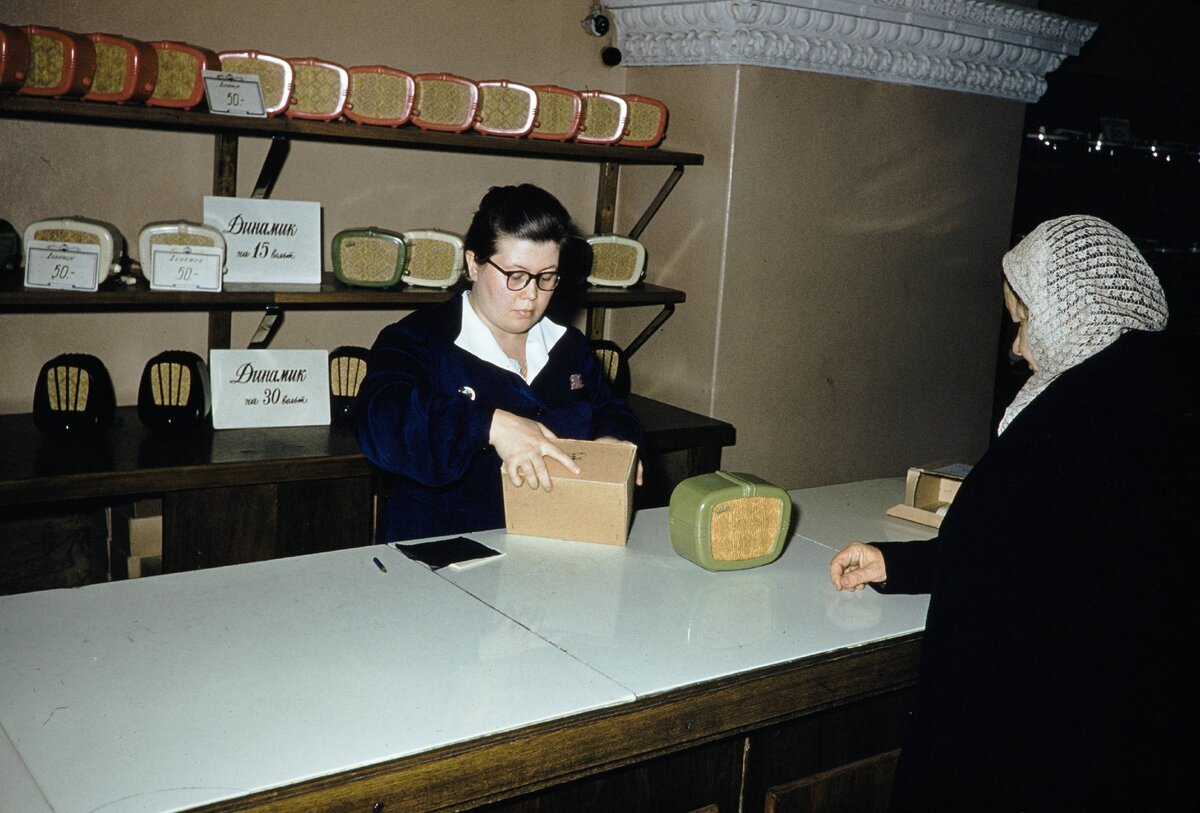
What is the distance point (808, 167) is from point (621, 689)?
2229 mm

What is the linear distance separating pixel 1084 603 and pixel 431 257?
6.19 feet

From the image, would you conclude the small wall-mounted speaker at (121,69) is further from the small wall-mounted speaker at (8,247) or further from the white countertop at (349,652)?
the white countertop at (349,652)

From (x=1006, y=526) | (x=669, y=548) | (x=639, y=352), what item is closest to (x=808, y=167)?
(x=639, y=352)

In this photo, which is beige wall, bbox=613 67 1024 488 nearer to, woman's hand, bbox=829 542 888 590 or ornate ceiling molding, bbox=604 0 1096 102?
ornate ceiling molding, bbox=604 0 1096 102

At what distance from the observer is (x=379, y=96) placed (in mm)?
2580

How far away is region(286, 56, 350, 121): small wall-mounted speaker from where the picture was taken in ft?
8.11

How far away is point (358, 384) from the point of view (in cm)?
268

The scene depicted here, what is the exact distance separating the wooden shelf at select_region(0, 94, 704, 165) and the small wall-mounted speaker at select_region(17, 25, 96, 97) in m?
0.03

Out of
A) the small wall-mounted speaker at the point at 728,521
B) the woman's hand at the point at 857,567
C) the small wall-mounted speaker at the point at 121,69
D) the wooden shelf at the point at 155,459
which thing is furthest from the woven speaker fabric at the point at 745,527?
the small wall-mounted speaker at the point at 121,69

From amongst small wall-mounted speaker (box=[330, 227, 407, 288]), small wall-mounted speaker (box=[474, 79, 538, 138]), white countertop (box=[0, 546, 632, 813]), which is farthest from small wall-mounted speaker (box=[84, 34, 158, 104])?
white countertop (box=[0, 546, 632, 813])

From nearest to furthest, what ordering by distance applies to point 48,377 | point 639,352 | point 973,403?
point 48,377
point 639,352
point 973,403

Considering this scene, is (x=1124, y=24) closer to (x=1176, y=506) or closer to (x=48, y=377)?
(x=1176, y=506)

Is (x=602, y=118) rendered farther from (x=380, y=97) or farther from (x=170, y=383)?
(x=170, y=383)

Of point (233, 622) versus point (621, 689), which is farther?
point (233, 622)
